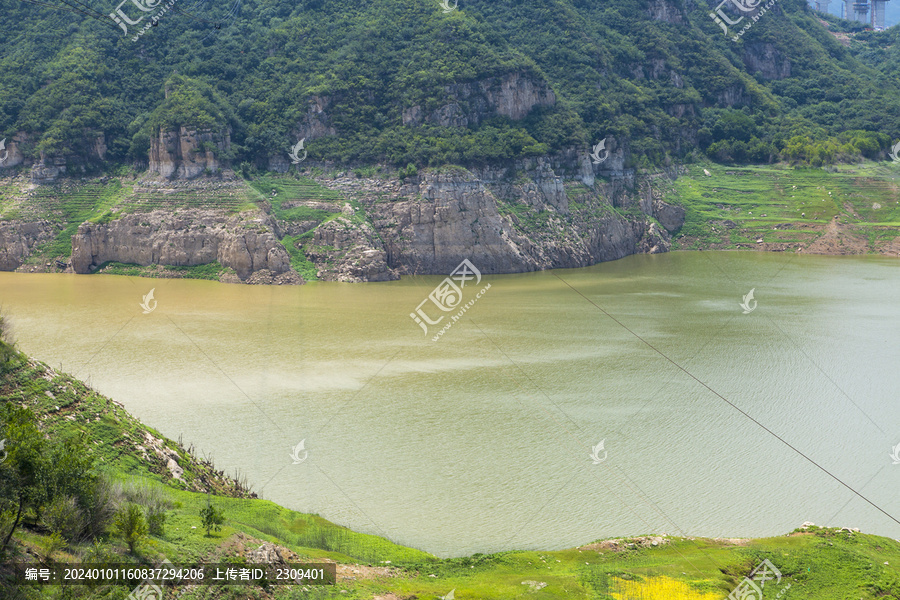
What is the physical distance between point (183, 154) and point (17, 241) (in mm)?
13502

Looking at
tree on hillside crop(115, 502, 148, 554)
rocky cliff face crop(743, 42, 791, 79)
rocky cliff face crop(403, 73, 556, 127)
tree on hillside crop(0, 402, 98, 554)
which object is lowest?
tree on hillside crop(115, 502, 148, 554)

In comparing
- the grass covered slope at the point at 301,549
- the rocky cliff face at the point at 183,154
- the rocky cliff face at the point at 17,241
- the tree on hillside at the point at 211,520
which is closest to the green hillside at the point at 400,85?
the rocky cliff face at the point at 183,154

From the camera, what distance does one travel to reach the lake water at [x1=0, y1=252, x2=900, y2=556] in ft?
72.7

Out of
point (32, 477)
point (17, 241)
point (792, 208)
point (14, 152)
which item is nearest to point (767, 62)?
point (792, 208)

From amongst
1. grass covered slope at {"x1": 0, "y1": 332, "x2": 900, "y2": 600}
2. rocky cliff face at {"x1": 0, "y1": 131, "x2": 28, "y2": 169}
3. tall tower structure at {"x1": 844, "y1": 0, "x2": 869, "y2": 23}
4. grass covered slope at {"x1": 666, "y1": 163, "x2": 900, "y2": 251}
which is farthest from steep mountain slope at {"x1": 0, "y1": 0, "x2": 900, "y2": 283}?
tall tower structure at {"x1": 844, "y1": 0, "x2": 869, "y2": 23}

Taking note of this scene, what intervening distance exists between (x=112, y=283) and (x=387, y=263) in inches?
746

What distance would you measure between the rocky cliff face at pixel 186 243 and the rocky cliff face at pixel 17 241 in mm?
3805

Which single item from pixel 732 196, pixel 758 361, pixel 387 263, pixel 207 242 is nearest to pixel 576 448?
pixel 758 361

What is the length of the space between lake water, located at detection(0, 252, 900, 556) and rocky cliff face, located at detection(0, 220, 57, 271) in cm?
925

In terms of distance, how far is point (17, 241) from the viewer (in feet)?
195

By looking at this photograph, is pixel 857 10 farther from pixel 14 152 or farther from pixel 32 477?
pixel 32 477

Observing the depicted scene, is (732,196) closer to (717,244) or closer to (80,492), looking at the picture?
(717,244)

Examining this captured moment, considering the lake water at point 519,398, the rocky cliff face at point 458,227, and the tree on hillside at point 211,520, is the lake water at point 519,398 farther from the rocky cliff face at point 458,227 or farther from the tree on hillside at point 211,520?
the rocky cliff face at point 458,227

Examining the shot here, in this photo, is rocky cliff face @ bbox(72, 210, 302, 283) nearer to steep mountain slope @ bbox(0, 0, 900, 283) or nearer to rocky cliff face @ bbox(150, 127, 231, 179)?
steep mountain slope @ bbox(0, 0, 900, 283)
